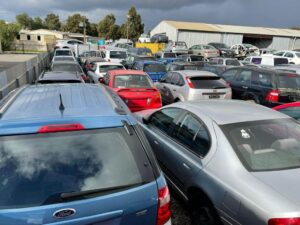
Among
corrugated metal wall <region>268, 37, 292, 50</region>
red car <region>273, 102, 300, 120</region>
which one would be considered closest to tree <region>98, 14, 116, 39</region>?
corrugated metal wall <region>268, 37, 292, 50</region>

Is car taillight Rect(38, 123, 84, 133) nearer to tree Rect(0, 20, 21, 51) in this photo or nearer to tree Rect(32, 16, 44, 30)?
tree Rect(0, 20, 21, 51)

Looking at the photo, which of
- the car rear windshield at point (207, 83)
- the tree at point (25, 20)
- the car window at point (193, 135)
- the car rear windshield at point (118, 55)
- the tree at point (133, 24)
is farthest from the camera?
the tree at point (25, 20)

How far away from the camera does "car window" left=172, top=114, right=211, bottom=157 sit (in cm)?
341

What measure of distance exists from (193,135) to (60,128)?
A: 201 centimetres

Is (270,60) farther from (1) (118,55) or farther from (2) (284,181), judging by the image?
(2) (284,181)

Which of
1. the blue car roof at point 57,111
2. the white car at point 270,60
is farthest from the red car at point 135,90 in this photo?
the white car at point 270,60

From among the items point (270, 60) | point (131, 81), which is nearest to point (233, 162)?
point (131, 81)

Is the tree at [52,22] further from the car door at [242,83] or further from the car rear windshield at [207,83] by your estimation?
the car rear windshield at [207,83]

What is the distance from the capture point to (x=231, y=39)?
45.8 metres

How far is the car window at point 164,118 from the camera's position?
4.41 meters

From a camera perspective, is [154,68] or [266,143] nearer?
[266,143]

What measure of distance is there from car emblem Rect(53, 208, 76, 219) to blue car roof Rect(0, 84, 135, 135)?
61 cm

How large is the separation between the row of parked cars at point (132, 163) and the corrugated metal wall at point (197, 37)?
4031 centimetres

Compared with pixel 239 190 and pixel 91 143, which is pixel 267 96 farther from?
pixel 91 143
